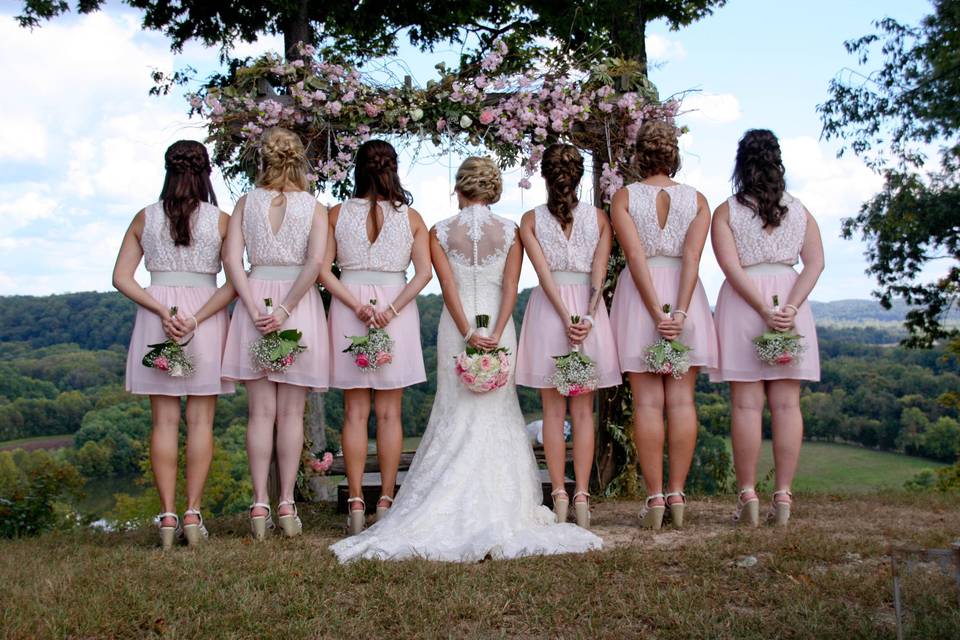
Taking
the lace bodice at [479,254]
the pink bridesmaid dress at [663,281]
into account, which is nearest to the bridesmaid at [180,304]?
the lace bodice at [479,254]

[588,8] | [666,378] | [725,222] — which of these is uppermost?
[588,8]

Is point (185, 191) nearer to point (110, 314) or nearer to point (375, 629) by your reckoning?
point (375, 629)

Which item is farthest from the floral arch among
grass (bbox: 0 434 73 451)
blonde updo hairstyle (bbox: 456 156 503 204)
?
grass (bbox: 0 434 73 451)

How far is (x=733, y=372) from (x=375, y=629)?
2742 mm

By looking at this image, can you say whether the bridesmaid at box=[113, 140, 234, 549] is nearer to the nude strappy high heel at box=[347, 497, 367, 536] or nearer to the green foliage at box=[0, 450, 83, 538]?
the nude strappy high heel at box=[347, 497, 367, 536]

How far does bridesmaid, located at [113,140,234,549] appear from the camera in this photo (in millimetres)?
5051

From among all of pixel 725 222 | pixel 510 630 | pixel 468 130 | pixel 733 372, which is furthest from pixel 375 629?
pixel 468 130

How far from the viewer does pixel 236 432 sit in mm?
23766

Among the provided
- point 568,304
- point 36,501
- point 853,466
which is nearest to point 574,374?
point 568,304

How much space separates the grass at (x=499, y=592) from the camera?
3.46 meters

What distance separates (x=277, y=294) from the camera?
16.9 ft

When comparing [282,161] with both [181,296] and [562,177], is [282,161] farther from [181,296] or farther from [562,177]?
[562,177]

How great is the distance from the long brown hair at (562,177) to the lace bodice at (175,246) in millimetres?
1975

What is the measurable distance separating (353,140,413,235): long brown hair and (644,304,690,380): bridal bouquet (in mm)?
1721
